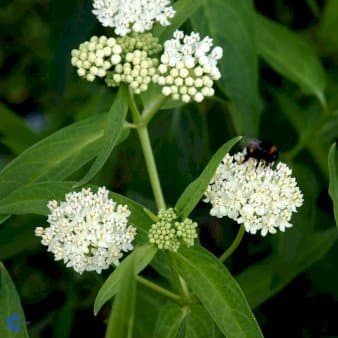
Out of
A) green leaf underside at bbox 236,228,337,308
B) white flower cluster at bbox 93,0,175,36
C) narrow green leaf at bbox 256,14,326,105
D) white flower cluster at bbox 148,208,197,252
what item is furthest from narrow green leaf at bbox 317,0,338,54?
white flower cluster at bbox 148,208,197,252

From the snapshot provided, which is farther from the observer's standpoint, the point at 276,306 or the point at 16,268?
the point at 16,268

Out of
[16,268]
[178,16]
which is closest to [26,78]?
[16,268]

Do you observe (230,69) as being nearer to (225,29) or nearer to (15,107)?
(225,29)

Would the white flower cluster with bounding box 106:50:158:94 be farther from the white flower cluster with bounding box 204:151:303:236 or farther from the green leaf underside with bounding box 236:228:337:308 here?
the green leaf underside with bounding box 236:228:337:308

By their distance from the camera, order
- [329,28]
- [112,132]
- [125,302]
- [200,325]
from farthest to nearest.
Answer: [329,28]
[200,325]
[112,132]
[125,302]

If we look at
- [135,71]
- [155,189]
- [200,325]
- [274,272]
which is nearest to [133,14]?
[135,71]

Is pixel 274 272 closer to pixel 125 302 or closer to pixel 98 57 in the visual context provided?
pixel 98 57
